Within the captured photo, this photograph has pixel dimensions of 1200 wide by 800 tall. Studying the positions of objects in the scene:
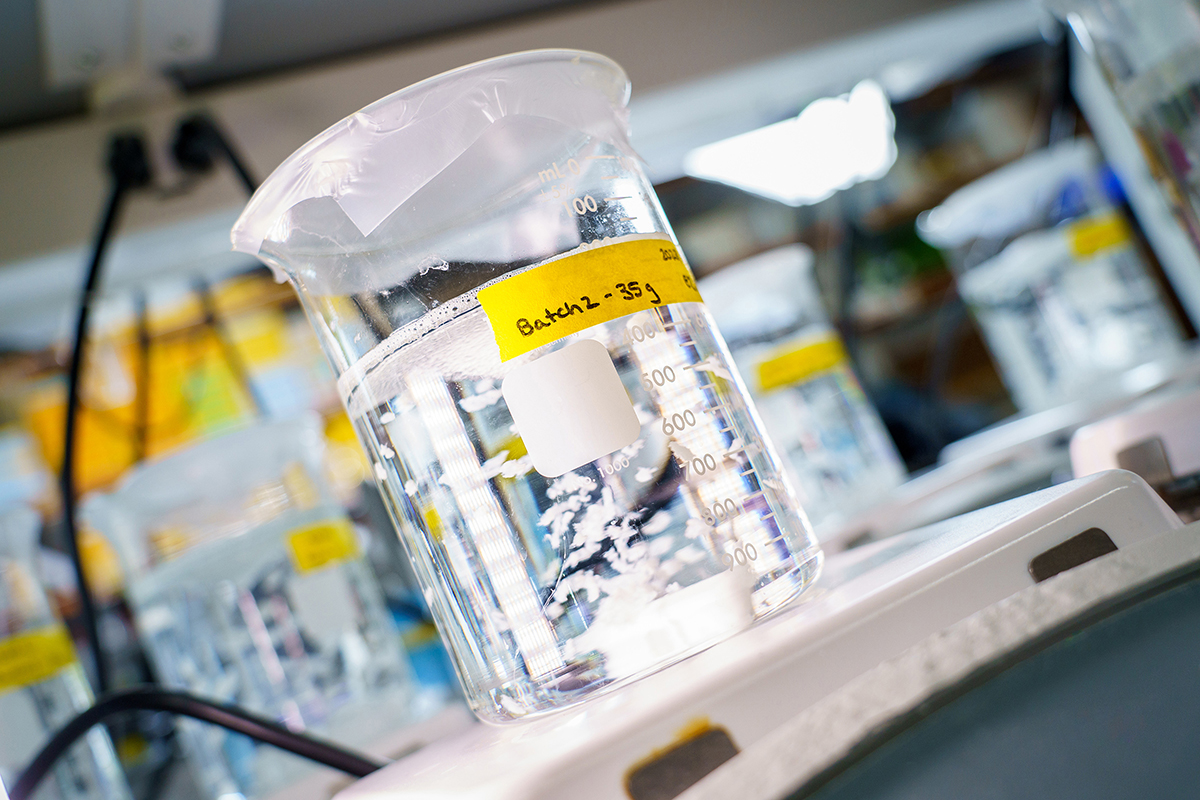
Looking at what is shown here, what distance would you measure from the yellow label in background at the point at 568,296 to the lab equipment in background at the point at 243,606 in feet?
2.06

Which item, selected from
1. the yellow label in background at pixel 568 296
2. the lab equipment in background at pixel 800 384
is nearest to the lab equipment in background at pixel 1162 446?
the yellow label in background at pixel 568 296

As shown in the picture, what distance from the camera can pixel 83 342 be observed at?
2.77 ft

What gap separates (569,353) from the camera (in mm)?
372

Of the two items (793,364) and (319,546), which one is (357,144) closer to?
(319,546)

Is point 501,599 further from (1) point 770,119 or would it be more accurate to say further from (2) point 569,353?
(1) point 770,119

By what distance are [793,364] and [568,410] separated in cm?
84

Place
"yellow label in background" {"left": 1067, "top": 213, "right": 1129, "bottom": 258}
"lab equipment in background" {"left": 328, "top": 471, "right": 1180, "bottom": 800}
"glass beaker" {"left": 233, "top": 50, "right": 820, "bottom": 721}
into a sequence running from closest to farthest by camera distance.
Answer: "lab equipment in background" {"left": 328, "top": 471, "right": 1180, "bottom": 800}
"glass beaker" {"left": 233, "top": 50, "right": 820, "bottom": 721}
"yellow label in background" {"left": 1067, "top": 213, "right": 1129, "bottom": 258}

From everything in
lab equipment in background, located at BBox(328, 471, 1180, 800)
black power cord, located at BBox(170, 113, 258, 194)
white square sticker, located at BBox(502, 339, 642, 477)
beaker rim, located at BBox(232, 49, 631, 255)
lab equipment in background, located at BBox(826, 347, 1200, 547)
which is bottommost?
lab equipment in background, located at BBox(826, 347, 1200, 547)

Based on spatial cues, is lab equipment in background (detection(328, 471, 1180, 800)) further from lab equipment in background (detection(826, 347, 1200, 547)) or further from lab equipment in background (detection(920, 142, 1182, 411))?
lab equipment in background (detection(920, 142, 1182, 411))

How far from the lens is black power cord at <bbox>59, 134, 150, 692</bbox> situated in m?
0.79

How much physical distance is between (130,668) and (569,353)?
114 centimetres

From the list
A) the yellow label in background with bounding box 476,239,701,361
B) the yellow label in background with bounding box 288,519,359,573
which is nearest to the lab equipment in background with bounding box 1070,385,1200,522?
the yellow label in background with bounding box 476,239,701,361

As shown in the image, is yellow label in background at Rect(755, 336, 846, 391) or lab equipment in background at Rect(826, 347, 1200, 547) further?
yellow label in background at Rect(755, 336, 846, 391)

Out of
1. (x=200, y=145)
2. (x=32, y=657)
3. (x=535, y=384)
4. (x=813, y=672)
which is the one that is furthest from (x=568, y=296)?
(x=32, y=657)
